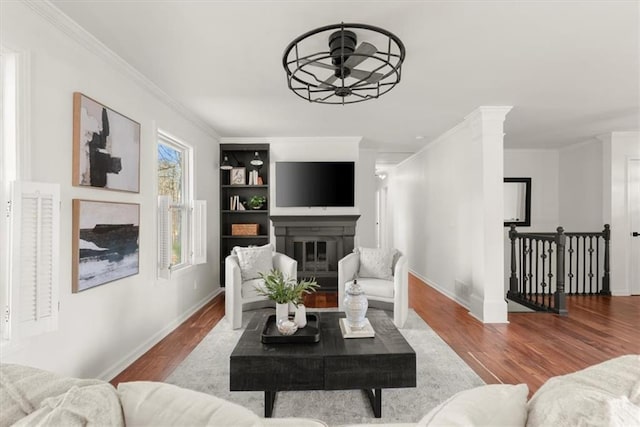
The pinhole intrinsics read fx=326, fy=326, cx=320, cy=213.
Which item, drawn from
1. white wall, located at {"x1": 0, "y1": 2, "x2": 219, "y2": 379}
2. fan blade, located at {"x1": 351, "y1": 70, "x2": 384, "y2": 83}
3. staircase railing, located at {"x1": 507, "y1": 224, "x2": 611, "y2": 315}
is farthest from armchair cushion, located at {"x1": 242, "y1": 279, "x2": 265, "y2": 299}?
staircase railing, located at {"x1": 507, "y1": 224, "x2": 611, "y2": 315}

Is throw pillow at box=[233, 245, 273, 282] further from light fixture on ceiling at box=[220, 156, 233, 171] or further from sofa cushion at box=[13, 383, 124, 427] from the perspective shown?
sofa cushion at box=[13, 383, 124, 427]

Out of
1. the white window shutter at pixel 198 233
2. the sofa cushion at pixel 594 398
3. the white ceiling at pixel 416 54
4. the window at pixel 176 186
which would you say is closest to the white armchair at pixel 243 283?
the white window shutter at pixel 198 233

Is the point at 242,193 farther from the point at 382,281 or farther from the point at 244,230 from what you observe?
the point at 382,281

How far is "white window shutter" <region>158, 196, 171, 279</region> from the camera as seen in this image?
3.29 m

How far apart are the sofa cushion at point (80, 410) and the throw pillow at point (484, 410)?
29.8 inches

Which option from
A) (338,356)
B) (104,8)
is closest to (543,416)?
(338,356)

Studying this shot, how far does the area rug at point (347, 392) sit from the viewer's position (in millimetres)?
2139

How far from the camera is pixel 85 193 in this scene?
236 centimetres

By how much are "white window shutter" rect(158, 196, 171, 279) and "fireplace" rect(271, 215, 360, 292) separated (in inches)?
86.5

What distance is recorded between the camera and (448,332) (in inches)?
141

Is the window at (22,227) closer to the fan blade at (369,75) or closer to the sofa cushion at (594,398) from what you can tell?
the fan blade at (369,75)

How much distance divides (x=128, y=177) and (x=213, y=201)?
2.36 meters

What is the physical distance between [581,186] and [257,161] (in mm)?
5779

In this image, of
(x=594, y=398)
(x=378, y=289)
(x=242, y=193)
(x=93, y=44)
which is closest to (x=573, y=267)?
(x=378, y=289)
